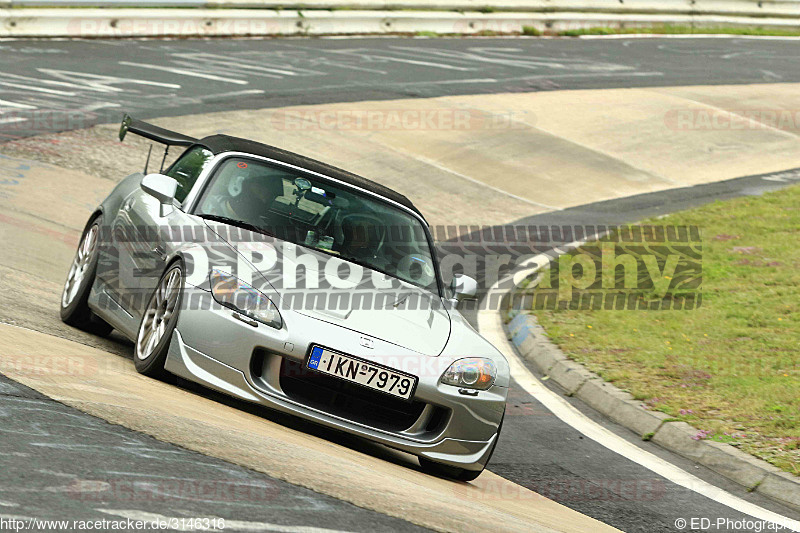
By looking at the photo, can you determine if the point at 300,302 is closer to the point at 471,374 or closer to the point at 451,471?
the point at 471,374

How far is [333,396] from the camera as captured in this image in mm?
5691

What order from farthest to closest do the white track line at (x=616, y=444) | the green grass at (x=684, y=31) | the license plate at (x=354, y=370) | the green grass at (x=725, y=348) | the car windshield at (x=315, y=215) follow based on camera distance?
the green grass at (x=684, y=31) < the green grass at (x=725, y=348) < the car windshield at (x=315, y=215) < the white track line at (x=616, y=444) < the license plate at (x=354, y=370)

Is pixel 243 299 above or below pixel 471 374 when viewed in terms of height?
above

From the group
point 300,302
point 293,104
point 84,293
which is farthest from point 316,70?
point 300,302

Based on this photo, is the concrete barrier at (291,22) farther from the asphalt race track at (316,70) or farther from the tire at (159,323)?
the tire at (159,323)

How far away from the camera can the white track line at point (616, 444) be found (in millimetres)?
6352

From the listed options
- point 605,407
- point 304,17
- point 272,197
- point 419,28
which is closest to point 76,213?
point 272,197

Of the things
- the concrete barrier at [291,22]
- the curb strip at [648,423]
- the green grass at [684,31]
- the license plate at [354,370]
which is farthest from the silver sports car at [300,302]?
the green grass at [684,31]

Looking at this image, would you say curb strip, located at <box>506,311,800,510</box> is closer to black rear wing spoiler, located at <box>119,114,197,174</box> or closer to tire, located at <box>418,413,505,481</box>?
tire, located at <box>418,413,505,481</box>

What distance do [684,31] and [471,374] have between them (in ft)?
96.1

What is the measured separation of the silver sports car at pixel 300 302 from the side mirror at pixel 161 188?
14 millimetres

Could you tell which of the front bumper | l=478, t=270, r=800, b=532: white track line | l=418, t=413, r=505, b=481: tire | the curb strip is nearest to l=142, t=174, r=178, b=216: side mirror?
the front bumper

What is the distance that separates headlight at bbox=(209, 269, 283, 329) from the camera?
18.5 ft

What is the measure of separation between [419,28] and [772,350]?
811 inches
